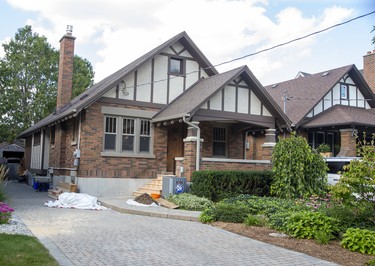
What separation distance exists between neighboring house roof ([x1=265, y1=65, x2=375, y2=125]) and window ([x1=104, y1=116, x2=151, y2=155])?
8.87 m

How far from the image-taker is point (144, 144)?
16531 millimetres

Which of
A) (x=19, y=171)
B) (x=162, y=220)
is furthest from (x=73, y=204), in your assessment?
(x=19, y=171)

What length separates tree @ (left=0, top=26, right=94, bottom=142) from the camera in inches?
1454

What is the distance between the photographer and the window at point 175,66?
1754 centimetres

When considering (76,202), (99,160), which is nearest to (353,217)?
(76,202)

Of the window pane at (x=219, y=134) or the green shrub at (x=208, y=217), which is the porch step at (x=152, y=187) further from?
the green shrub at (x=208, y=217)

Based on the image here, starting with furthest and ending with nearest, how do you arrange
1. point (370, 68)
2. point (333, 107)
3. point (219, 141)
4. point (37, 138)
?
point (370, 68)
point (37, 138)
point (333, 107)
point (219, 141)

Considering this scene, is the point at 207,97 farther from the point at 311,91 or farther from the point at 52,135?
the point at 311,91

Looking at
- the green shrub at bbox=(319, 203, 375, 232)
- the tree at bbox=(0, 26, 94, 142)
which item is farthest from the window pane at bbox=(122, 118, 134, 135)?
the tree at bbox=(0, 26, 94, 142)

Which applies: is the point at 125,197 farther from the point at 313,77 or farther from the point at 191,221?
the point at 313,77

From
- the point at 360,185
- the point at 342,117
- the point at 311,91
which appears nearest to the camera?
the point at 360,185

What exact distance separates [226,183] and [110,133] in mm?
5339

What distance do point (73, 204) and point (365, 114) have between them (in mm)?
17170

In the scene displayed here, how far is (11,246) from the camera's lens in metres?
6.38
